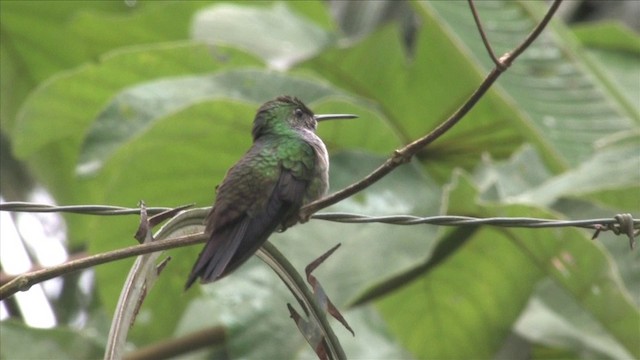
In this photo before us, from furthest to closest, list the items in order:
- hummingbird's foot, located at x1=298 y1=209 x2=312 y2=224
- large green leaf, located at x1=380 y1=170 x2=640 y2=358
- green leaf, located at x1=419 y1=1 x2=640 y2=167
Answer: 1. green leaf, located at x1=419 y1=1 x2=640 y2=167
2. large green leaf, located at x1=380 y1=170 x2=640 y2=358
3. hummingbird's foot, located at x1=298 y1=209 x2=312 y2=224

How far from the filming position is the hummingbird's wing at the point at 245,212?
2377 mm

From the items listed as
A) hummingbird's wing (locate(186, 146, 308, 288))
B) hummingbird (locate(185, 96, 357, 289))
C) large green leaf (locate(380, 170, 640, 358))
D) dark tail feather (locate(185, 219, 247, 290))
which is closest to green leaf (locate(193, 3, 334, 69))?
large green leaf (locate(380, 170, 640, 358))

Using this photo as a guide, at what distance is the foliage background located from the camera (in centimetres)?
433

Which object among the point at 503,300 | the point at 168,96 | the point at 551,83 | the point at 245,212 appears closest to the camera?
the point at 245,212

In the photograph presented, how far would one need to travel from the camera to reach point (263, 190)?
9.13 ft

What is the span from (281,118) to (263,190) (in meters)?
0.63

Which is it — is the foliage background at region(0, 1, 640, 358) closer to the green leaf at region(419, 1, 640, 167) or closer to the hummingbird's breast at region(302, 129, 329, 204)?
the green leaf at region(419, 1, 640, 167)

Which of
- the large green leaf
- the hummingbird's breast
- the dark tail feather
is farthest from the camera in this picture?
the large green leaf

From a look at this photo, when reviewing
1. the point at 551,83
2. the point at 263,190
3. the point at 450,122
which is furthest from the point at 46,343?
the point at 551,83

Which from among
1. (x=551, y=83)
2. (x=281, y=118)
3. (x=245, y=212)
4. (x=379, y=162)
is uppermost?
(x=551, y=83)

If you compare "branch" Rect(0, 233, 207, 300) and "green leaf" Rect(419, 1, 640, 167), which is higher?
"green leaf" Rect(419, 1, 640, 167)

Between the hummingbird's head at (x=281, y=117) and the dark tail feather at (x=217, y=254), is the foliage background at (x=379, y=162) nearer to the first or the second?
the hummingbird's head at (x=281, y=117)

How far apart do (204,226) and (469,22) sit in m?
2.93

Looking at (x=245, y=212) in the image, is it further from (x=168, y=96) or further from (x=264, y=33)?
(x=264, y=33)
